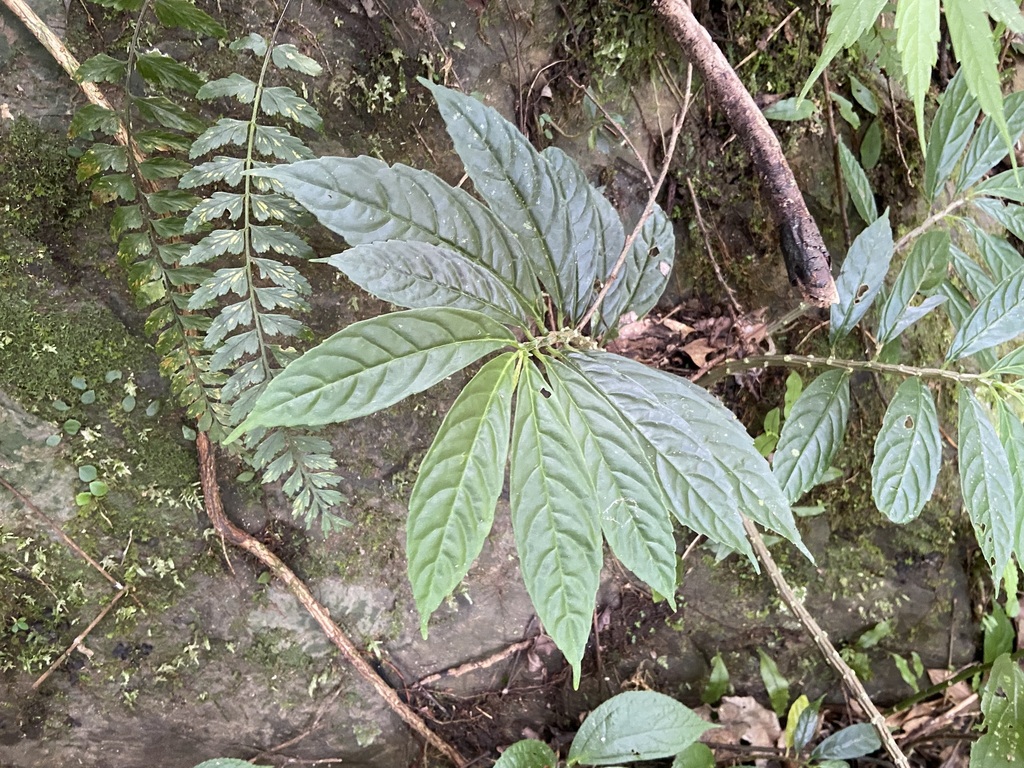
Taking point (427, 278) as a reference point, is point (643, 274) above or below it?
below

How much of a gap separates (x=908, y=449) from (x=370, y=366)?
4.57 ft

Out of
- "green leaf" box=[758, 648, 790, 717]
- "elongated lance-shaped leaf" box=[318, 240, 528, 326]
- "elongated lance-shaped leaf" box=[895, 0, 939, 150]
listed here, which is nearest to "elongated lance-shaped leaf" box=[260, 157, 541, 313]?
"elongated lance-shaped leaf" box=[318, 240, 528, 326]

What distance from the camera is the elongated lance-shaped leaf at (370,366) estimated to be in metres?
1.04

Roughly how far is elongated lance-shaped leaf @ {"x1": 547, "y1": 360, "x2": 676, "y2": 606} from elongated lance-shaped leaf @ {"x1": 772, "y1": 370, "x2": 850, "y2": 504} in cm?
66

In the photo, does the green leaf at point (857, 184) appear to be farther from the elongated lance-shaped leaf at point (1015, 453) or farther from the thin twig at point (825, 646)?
the thin twig at point (825, 646)

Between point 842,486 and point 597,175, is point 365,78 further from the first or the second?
point 842,486

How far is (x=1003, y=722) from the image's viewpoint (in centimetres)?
207

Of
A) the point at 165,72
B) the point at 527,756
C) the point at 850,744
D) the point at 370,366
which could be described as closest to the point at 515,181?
the point at 370,366

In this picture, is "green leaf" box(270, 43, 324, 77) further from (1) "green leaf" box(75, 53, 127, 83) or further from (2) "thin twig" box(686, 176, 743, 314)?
(2) "thin twig" box(686, 176, 743, 314)

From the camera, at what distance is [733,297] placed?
2336 mm

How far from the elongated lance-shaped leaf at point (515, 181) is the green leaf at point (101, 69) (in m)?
0.97

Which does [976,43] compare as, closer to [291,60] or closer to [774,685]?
[291,60]

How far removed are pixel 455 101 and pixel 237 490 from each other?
5.04 feet

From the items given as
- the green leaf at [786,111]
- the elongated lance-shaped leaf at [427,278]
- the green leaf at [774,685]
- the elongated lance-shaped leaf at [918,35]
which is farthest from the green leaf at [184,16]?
the green leaf at [774,685]
